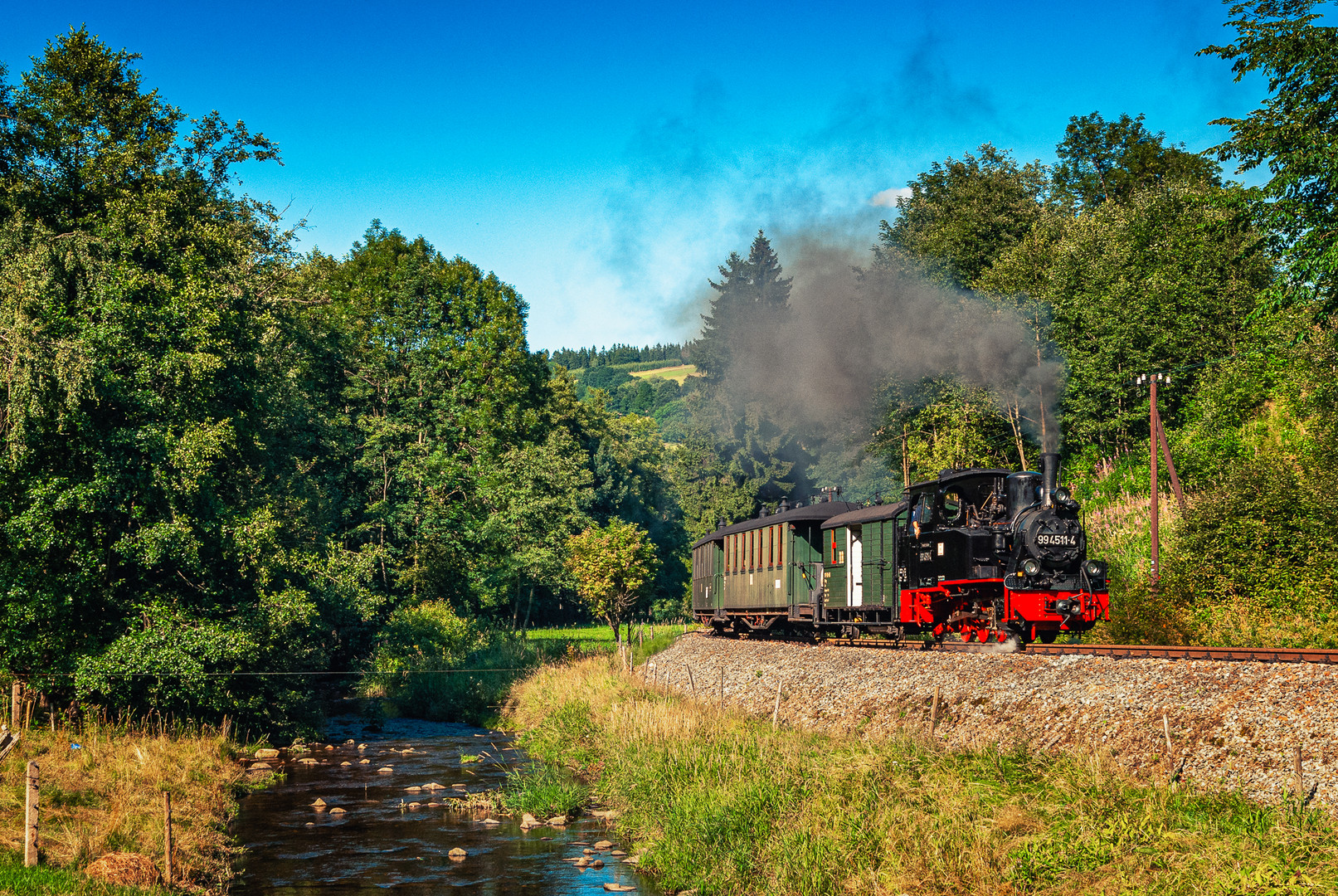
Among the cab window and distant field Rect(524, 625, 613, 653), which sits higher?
the cab window

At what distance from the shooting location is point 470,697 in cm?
3372

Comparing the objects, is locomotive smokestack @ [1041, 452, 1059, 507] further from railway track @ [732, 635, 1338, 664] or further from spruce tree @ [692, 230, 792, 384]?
spruce tree @ [692, 230, 792, 384]

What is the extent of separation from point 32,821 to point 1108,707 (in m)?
13.5

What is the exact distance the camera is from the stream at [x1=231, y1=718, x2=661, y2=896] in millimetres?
13797

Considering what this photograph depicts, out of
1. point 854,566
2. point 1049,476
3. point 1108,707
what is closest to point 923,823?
point 1108,707

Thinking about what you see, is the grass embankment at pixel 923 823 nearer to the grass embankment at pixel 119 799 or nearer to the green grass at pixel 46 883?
the grass embankment at pixel 119 799

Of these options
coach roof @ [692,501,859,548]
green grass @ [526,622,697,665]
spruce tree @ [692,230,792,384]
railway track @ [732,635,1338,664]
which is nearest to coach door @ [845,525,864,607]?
railway track @ [732,635,1338,664]

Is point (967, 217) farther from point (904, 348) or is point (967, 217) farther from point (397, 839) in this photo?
point (397, 839)

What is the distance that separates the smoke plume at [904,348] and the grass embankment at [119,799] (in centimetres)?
2475

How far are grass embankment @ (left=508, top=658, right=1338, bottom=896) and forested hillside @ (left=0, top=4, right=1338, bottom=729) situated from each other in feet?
34.0

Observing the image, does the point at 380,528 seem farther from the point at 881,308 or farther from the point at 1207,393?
the point at 1207,393

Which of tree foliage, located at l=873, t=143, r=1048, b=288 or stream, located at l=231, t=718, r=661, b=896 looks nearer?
stream, located at l=231, t=718, r=661, b=896

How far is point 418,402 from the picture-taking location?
157 feet

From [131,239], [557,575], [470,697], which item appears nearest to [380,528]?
[557,575]
